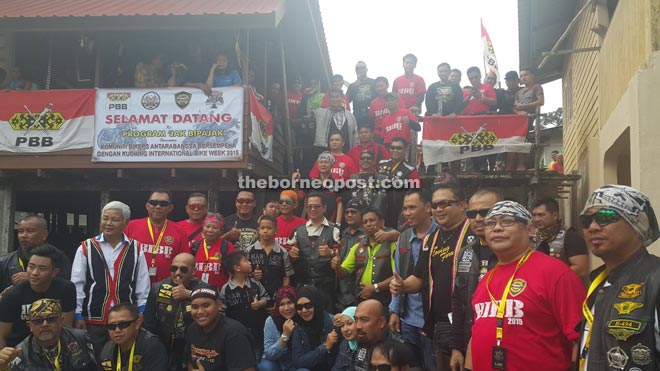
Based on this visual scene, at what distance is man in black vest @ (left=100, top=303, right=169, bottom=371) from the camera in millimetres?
5188

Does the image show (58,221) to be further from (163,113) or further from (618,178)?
(618,178)

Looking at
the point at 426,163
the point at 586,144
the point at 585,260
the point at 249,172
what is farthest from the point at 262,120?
the point at 585,260

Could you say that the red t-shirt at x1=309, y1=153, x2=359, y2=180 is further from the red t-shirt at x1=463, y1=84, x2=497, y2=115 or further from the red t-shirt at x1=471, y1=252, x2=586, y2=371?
the red t-shirt at x1=471, y1=252, x2=586, y2=371

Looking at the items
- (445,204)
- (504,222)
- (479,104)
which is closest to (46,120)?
(479,104)

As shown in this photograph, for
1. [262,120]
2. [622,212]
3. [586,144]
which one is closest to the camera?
[622,212]

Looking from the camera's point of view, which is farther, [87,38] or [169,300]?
[87,38]

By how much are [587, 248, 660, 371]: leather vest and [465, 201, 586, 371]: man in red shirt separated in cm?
38

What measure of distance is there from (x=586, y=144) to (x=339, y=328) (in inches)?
256

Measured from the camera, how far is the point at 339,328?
5582mm

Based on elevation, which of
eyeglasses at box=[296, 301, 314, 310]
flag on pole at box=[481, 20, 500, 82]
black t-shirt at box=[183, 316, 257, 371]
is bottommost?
black t-shirt at box=[183, 316, 257, 371]

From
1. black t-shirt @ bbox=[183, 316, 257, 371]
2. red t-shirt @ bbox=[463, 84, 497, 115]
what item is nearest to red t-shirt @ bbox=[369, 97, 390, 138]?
red t-shirt @ bbox=[463, 84, 497, 115]

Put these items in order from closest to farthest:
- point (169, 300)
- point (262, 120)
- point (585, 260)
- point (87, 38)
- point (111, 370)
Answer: point (585, 260), point (111, 370), point (169, 300), point (262, 120), point (87, 38)

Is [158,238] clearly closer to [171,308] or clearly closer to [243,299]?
[171,308]

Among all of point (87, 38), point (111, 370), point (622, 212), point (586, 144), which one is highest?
point (87, 38)
